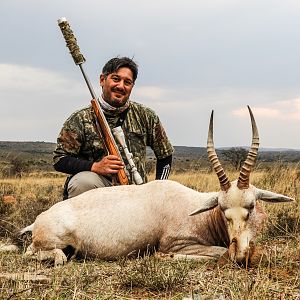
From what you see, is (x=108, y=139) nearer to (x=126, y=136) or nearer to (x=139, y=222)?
(x=126, y=136)

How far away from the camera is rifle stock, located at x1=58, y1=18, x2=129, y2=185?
6109 millimetres

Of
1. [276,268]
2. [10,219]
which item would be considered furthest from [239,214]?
[10,219]

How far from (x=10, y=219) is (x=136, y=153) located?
87.7 inches

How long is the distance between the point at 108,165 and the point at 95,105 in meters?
0.86

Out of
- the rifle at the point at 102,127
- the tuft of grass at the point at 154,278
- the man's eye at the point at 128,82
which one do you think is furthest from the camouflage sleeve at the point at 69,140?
the tuft of grass at the point at 154,278

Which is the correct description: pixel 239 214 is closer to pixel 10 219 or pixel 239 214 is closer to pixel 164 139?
pixel 164 139

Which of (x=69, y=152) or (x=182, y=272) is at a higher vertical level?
(x=69, y=152)

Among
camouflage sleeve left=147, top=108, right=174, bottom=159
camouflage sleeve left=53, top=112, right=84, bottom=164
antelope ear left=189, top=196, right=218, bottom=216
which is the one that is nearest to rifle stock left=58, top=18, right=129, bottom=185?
camouflage sleeve left=53, top=112, right=84, bottom=164

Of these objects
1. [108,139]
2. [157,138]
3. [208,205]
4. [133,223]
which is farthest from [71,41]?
[208,205]

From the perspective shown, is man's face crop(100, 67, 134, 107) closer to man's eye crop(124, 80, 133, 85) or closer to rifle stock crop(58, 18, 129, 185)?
man's eye crop(124, 80, 133, 85)

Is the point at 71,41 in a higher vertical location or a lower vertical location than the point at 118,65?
higher

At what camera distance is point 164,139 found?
22.8 ft

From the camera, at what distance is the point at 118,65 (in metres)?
6.46

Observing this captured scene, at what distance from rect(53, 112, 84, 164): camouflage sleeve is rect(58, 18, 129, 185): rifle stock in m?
0.27
